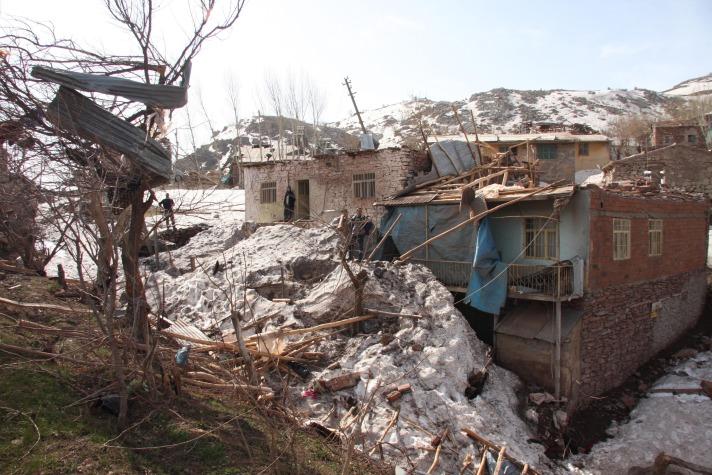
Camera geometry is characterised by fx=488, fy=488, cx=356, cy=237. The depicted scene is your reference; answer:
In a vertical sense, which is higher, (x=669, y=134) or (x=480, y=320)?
(x=669, y=134)

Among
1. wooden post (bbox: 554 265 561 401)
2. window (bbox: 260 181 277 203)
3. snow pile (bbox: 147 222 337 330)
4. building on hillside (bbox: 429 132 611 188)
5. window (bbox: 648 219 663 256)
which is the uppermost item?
building on hillside (bbox: 429 132 611 188)

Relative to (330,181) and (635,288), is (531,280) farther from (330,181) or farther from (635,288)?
(330,181)

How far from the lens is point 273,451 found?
5.68 m

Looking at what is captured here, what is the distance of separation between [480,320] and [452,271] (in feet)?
5.45

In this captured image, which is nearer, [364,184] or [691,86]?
[364,184]

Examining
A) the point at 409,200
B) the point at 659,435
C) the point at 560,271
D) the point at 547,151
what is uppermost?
the point at 547,151

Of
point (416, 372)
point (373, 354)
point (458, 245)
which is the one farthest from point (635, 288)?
point (373, 354)

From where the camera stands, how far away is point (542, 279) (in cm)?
1239

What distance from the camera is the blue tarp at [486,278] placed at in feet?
41.4

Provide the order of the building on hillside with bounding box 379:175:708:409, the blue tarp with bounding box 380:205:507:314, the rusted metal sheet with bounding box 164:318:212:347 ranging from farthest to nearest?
the blue tarp with bounding box 380:205:507:314 → the building on hillside with bounding box 379:175:708:409 → the rusted metal sheet with bounding box 164:318:212:347

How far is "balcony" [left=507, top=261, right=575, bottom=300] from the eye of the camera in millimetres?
11875

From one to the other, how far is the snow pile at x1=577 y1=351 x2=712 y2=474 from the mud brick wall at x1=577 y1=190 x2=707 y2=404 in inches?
44.8

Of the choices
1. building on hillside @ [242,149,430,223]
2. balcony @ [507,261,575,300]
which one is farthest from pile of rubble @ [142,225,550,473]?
building on hillside @ [242,149,430,223]

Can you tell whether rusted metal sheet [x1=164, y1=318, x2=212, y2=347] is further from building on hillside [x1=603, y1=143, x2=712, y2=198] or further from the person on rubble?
building on hillside [x1=603, y1=143, x2=712, y2=198]
